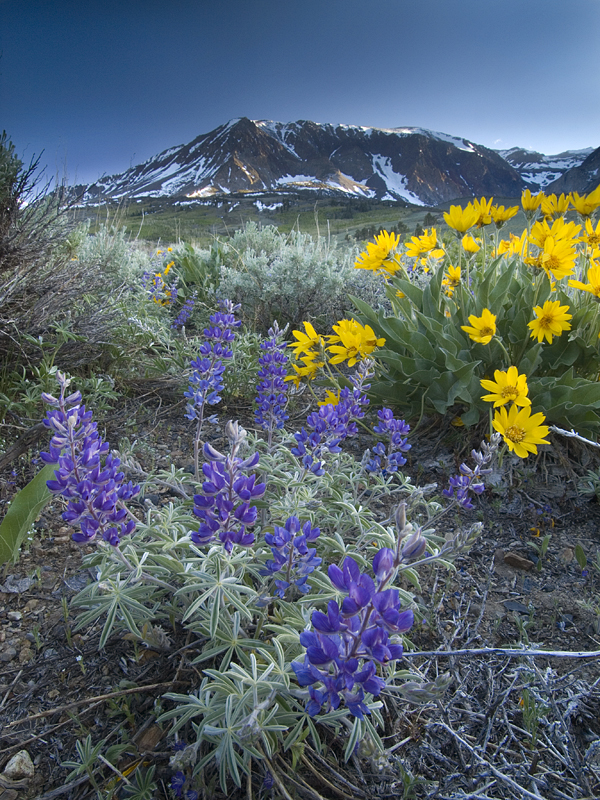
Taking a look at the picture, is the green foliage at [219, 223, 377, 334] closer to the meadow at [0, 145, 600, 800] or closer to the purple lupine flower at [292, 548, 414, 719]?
the meadow at [0, 145, 600, 800]

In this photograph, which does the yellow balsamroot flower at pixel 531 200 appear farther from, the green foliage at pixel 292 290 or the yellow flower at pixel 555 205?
the green foliage at pixel 292 290

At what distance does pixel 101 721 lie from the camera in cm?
126

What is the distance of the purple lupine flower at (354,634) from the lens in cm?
→ 74

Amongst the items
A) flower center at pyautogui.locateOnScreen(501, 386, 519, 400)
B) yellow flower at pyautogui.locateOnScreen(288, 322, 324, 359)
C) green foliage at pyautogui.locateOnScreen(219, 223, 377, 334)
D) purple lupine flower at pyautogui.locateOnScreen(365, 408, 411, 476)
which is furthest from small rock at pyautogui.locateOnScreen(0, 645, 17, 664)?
green foliage at pyautogui.locateOnScreen(219, 223, 377, 334)

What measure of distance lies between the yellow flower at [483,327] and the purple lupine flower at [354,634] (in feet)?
5.73

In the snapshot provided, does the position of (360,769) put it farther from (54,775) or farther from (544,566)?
(544,566)

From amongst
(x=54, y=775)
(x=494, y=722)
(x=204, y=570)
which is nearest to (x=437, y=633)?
(x=494, y=722)

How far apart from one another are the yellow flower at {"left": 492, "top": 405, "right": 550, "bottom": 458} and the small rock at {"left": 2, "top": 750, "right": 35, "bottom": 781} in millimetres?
1959

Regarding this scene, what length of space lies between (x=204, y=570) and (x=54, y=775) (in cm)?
62

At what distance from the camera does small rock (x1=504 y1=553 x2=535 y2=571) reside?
1963mm

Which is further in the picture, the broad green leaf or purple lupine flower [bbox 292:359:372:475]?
the broad green leaf

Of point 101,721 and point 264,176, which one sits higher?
point 264,176

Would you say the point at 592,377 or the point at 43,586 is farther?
the point at 592,377

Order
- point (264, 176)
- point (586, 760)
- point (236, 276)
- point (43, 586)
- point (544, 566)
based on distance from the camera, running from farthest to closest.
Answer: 1. point (264, 176)
2. point (236, 276)
3. point (544, 566)
4. point (43, 586)
5. point (586, 760)
